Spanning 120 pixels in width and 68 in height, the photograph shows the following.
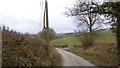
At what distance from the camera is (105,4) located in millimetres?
26469

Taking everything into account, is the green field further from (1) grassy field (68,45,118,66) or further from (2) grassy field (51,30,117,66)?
(1) grassy field (68,45,118,66)

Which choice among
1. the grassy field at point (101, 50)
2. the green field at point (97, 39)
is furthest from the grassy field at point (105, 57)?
the green field at point (97, 39)

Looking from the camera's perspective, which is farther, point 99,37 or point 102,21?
point 99,37

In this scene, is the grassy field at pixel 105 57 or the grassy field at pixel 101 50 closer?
the grassy field at pixel 105 57

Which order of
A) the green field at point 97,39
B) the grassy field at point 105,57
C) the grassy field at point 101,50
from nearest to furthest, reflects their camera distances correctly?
1. the grassy field at point 105,57
2. the grassy field at point 101,50
3. the green field at point 97,39

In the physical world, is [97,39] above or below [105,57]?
above

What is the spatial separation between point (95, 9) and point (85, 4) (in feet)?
3.49

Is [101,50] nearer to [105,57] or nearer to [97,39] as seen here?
[105,57]

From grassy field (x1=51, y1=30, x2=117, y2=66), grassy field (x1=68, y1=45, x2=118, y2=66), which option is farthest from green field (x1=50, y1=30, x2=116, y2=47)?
grassy field (x1=68, y1=45, x2=118, y2=66)

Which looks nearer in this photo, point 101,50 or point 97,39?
point 101,50

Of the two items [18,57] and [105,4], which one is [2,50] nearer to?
[18,57]

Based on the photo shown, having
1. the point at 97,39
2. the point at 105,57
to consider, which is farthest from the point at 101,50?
the point at 97,39

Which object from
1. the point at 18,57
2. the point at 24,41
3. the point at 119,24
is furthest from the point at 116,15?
the point at 18,57

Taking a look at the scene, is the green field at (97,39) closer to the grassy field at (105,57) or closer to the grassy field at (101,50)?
the grassy field at (101,50)
